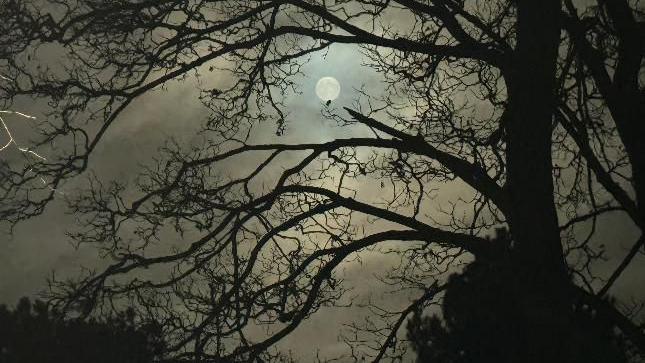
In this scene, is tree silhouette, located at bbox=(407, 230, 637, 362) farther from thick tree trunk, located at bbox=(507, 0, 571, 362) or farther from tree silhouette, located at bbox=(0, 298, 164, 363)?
tree silhouette, located at bbox=(0, 298, 164, 363)

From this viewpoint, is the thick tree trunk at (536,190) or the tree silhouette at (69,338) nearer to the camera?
the thick tree trunk at (536,190)

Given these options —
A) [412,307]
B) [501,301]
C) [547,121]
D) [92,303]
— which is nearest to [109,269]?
[92,303]

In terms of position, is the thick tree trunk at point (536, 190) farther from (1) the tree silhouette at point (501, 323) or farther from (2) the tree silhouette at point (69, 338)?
(2) the tree silhouette at point (69, 338)

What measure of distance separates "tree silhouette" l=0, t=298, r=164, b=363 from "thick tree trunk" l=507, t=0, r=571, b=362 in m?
3.99

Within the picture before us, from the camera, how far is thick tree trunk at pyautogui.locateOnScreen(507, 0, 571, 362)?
7148 mm

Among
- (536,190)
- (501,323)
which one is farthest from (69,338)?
(536,190)

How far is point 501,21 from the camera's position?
1020 centimetres

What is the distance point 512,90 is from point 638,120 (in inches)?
72.7

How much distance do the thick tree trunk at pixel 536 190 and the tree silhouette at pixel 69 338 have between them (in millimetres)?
3987

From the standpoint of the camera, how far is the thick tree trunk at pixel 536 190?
23.5 ft

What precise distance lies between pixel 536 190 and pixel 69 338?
6.11 meters

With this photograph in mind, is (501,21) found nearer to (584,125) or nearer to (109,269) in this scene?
(584,125)

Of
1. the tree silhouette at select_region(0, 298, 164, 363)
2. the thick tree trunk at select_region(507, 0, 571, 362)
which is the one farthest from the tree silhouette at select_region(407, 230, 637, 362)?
the tree silhouette at select_region(0, 298, 164, 363)

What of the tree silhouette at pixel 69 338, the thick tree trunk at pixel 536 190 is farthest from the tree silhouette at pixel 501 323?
the tree silhouette at pixel 69 338
